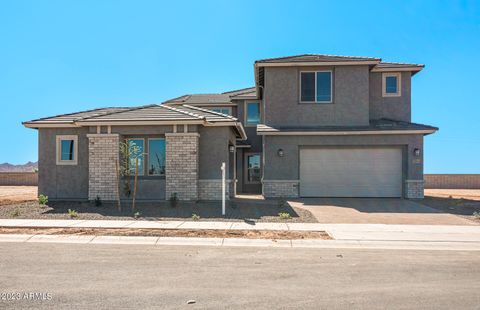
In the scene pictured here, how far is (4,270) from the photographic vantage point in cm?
659

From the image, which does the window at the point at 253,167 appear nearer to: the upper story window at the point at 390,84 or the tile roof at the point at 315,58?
the tile roof at the point at 315,58

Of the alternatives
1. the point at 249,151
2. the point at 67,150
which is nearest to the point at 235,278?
the point at 67,150

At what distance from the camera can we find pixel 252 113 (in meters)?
24.9

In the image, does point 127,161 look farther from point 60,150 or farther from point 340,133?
point 340,133

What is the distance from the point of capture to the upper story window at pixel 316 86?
1903 cm

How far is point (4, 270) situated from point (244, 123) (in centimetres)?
1925

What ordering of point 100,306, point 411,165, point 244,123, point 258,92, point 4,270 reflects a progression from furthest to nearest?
point 244,123 < point 258,92 < point 411,165 < point 4,270 < point 100,306

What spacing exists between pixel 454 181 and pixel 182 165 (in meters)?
26.9

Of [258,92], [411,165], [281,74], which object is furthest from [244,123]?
[411,165]

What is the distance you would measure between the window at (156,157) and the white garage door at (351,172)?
6898 mm

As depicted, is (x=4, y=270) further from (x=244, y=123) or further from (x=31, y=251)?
(x=244, y=123)

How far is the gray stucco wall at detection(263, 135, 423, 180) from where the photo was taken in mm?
18219

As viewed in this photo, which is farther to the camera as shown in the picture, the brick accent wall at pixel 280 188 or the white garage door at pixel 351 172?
the white garage door at pixel 351 172

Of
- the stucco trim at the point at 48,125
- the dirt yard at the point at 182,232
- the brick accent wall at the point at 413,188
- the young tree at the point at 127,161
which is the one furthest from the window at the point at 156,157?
the brick accent wall at the point at 413,188
